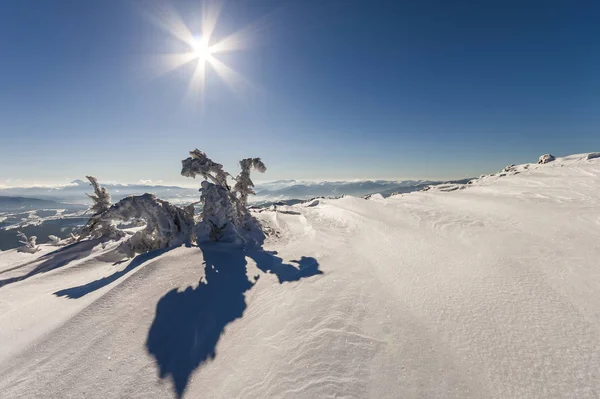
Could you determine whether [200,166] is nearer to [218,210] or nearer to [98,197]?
[218,210]

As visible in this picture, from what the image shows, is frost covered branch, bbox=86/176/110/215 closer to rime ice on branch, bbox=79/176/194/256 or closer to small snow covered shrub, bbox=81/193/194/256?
rime ice on branch, bbox=79/176/194/256

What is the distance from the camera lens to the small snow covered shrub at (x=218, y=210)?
48.1 ft

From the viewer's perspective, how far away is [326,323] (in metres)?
6.32

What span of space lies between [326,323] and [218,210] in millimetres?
10880

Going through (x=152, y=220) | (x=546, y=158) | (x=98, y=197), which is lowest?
(x=152, y=220)

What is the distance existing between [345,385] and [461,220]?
15.3 meters

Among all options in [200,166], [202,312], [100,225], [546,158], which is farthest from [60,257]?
[546,158]

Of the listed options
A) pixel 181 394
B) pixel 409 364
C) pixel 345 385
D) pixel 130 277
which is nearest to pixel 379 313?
pixel 409 364

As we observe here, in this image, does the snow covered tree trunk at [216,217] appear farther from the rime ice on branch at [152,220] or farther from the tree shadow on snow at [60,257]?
the tree shadow on snow at [60,257]

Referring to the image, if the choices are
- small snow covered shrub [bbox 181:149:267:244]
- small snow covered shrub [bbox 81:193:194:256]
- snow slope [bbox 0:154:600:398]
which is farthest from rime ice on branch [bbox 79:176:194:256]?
snow slope [bbox 0:154:600:398]

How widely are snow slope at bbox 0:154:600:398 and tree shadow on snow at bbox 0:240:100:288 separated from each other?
1.83 ft

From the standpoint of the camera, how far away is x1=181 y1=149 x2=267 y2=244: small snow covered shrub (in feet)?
48.1

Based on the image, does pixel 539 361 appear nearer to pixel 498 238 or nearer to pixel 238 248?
pixel 498 238

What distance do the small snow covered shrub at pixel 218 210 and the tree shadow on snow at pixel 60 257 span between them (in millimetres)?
8665
